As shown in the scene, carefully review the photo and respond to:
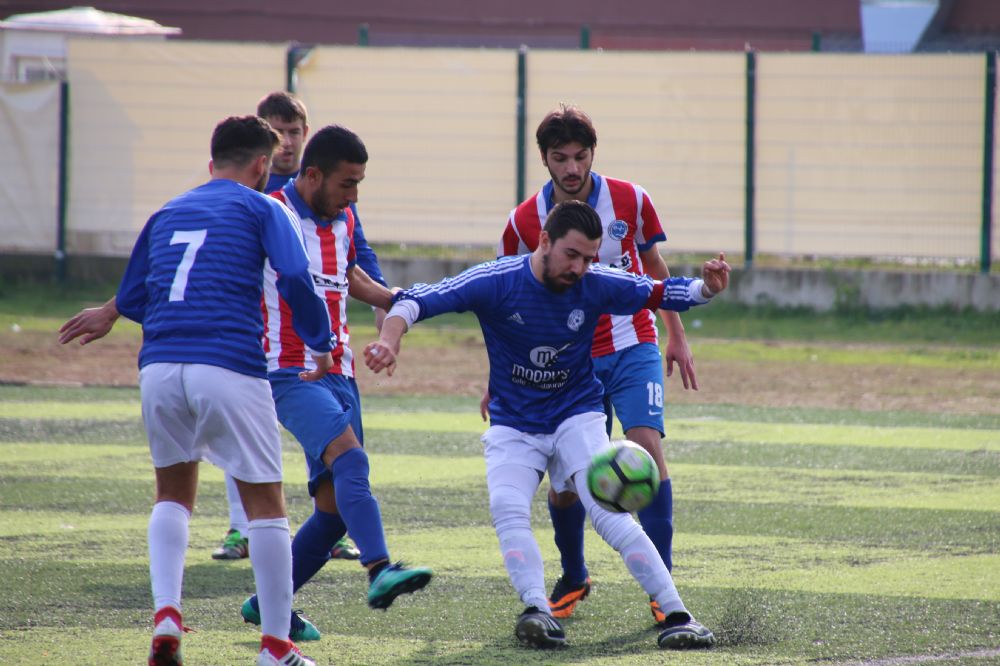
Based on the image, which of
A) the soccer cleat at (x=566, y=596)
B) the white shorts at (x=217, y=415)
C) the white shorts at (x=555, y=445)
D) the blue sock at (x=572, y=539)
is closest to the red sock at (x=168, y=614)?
the white shorts at (x=217, y=415)

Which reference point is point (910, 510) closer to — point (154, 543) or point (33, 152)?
point (154, 543)

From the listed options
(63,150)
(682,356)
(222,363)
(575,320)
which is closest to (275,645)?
(222,363)

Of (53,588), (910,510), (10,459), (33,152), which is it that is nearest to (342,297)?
(53,588)

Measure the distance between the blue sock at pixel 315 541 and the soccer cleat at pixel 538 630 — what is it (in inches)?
30.9

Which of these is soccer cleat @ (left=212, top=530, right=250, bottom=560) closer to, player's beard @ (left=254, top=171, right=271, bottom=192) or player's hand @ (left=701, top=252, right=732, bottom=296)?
player's beard @ (left=254, top=171, right=271, bottom=192)

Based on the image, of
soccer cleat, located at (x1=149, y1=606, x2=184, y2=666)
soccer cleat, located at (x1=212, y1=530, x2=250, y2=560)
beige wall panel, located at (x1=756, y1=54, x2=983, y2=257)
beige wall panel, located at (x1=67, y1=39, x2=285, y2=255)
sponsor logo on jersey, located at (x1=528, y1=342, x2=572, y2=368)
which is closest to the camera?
soccer cleat, located at (x1=149, y1=606, x2=184, y2=666)

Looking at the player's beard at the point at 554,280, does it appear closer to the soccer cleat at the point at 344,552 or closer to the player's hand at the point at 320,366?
the player's hand at the point at 320,366

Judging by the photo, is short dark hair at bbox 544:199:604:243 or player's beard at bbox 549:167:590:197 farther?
player's beard at bbox 549:167:590:197

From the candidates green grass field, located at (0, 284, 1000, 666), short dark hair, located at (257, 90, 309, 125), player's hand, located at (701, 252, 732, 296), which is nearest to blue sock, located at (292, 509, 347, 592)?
green grass field, located at (0, 284, 1000, 666)

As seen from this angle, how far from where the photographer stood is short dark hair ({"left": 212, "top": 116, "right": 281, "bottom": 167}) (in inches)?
197

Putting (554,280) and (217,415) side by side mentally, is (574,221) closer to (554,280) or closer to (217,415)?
(554,280)

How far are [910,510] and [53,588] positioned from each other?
177 inches

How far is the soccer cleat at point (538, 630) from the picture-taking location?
509cm

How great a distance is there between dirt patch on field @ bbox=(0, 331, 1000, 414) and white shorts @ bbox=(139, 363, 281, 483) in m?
7.47
